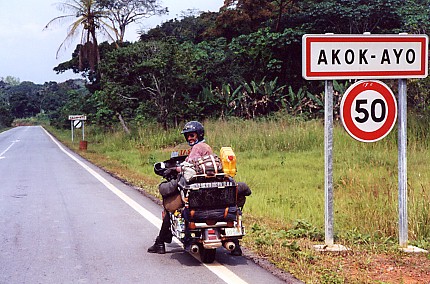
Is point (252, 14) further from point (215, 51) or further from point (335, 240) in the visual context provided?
point (335, 240)

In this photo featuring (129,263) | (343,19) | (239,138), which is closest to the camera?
(129,263)

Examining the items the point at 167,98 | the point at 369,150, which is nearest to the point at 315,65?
the point at 369,150

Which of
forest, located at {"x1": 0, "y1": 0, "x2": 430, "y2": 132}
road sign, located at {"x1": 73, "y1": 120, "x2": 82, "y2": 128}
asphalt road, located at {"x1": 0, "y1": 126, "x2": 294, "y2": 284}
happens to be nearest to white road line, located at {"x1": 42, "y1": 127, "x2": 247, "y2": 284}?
asphalt road, located at {"x1": 0, "y1": 126, "x2": 294, "y2": 284}

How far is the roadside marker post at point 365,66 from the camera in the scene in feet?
23.2

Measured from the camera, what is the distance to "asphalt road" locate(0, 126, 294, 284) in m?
6.34

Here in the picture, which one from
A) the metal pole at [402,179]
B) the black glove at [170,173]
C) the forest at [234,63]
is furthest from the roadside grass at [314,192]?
the forest at [234,63]

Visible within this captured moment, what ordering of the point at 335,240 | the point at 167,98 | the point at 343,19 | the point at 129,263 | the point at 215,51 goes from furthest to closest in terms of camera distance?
the point at 215,51, the point at 343,19, the point at 167,98, the point at 335,240, the point at 129,263

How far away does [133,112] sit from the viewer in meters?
32.8

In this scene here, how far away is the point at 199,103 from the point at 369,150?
1684cm

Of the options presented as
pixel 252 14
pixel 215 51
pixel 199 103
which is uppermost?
pixel 252 14

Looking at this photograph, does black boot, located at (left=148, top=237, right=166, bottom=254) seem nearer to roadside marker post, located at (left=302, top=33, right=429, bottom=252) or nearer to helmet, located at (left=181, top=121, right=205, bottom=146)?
helmet, located at (left=181, top=121, right=205, bottom=146)

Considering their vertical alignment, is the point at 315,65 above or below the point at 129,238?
above

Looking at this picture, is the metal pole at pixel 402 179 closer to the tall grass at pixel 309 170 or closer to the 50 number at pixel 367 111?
the 50 number at pixel 367 111

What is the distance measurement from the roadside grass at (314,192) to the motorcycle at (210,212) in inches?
25.7
